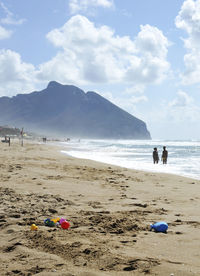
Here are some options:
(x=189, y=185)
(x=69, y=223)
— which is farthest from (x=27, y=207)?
(x=189, y=185)

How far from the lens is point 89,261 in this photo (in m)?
3.08

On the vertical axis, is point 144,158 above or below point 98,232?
below

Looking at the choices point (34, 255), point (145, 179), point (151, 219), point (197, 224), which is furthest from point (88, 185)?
point (34, 255)

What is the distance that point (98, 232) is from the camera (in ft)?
13.6

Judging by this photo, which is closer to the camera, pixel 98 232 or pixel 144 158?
pixel 98 232

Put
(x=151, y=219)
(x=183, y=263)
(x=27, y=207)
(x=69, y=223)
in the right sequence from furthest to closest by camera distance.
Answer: (x=27, y=207) < (x=151, y=219) < (x=69, y=223) < (x=183, y=263)

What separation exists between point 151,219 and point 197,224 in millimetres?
763

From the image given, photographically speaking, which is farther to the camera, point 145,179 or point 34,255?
point 145,179

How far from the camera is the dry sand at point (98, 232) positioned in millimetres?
2949

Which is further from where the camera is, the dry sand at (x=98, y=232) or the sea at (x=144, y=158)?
the sea at (x=144, y=158)

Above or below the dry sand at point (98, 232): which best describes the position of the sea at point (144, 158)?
below

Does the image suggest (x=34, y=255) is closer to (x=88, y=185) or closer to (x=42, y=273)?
(x=42, y=273)

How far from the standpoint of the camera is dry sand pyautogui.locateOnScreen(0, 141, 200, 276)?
2.95 metres

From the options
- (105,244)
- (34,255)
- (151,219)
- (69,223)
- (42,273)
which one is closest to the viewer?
(42,273)
